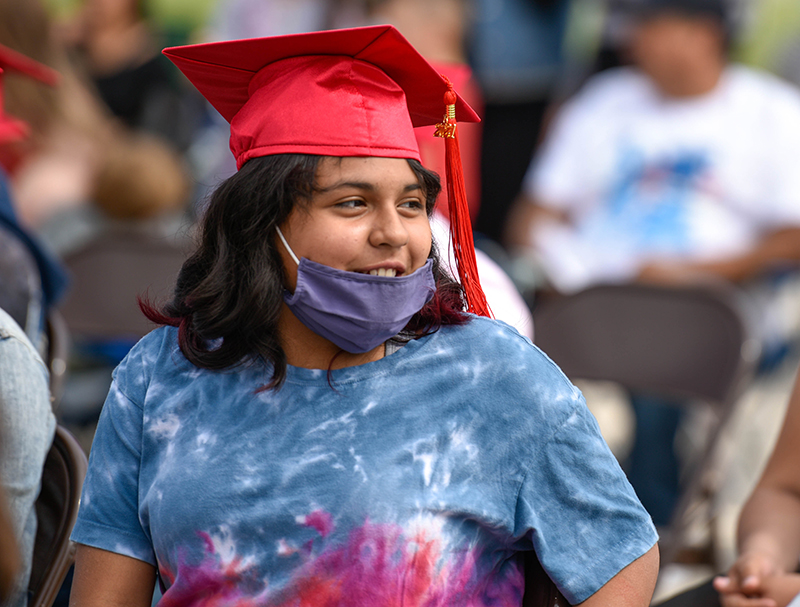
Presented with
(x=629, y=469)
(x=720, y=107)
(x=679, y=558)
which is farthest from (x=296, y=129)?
(x=720, y=107)

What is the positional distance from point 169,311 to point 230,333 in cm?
15

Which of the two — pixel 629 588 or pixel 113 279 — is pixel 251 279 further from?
pixel 113 279

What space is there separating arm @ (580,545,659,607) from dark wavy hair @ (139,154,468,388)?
0.44 meters

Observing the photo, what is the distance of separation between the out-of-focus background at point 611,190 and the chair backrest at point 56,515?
1.39 m

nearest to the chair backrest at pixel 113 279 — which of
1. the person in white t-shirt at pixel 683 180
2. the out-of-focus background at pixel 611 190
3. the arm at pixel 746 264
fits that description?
the out-of-focus background at pixel 611 190

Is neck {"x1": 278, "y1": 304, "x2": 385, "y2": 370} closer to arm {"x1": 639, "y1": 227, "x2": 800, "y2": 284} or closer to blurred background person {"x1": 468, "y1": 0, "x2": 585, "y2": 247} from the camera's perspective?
arm {"x1": 639, "y1": 227, "x2": 800, "y2": 284}

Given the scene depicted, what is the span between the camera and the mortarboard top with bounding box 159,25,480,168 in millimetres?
1385

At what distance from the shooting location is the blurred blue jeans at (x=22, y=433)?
1608 mm

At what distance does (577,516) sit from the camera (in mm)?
1347

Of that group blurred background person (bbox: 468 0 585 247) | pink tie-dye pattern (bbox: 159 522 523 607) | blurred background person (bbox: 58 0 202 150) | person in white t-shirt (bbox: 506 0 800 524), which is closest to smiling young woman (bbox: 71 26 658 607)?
pink tie-dye pattern (bbox: 159 522 523 607)

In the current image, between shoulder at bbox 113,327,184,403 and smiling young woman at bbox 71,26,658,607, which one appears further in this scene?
shoulder at bbox 113,327,184,403

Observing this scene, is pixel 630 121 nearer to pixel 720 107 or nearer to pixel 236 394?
pixel 720 107

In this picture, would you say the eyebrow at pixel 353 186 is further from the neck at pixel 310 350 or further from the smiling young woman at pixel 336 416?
the neck at pixel 310 350

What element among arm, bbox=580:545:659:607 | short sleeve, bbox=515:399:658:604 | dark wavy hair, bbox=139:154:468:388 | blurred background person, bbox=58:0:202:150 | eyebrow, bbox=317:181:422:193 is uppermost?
eyebrow, bbox=317:181:422:193
